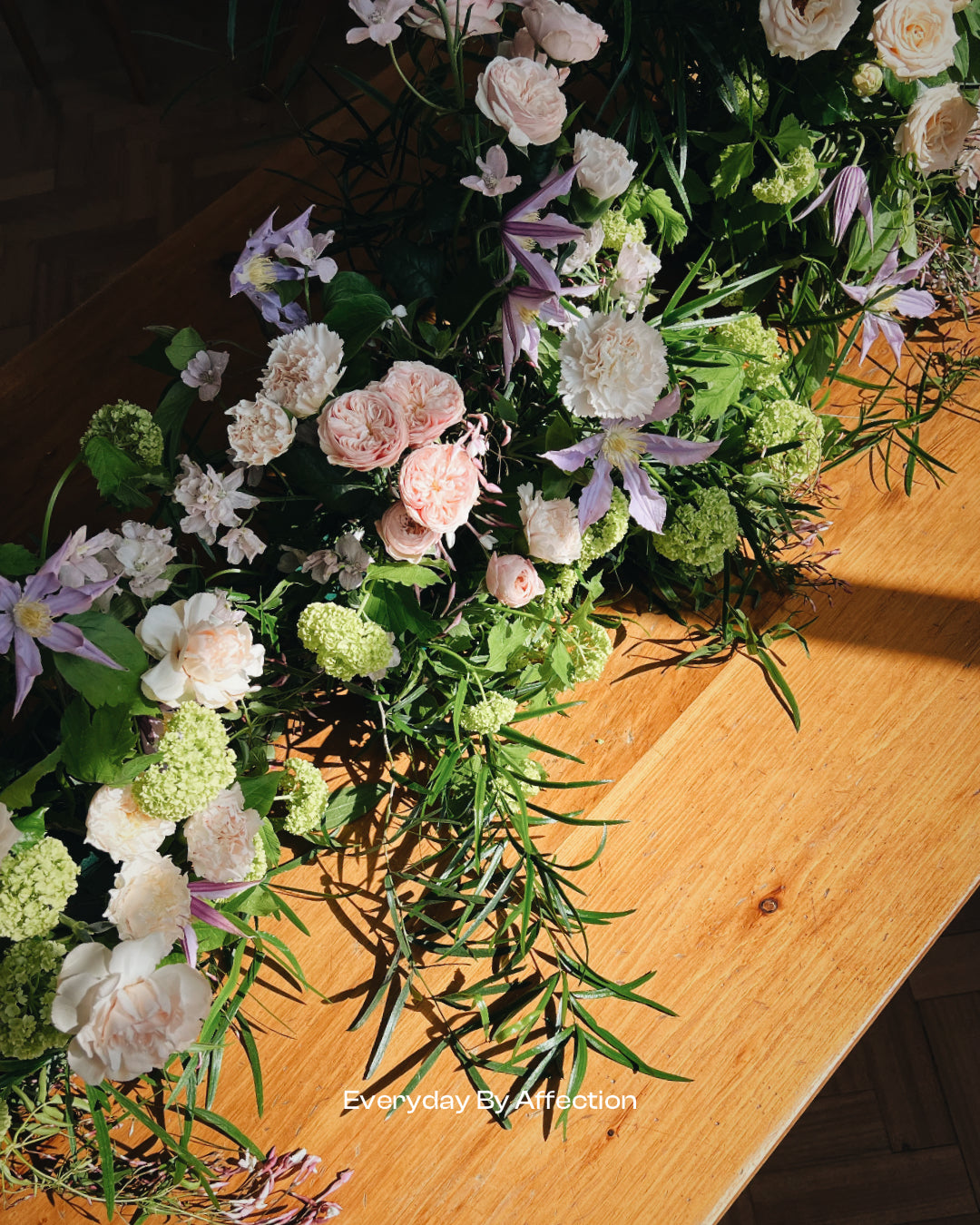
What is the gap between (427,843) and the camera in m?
1.00

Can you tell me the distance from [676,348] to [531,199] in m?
0.32

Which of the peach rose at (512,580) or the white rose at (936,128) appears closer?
the peach rose at (512,580)

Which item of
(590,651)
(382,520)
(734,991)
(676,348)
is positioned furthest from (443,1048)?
(676,348)

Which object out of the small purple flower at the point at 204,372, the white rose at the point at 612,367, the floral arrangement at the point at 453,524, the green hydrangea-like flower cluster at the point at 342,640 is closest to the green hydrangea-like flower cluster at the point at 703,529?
the floral arrangement at the point at 453,524

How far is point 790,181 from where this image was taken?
1061 mm

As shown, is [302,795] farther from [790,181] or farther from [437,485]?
[790,181]

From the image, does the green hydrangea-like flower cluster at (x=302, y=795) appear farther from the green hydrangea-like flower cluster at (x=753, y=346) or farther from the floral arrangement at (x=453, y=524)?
the green hydrangea-like flower cluster at (x=753, y=346)

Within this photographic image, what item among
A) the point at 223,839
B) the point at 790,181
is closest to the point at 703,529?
the point at 790,181

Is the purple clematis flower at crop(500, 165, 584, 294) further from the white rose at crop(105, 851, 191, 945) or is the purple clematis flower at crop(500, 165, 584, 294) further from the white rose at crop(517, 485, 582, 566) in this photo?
the white rose at crop(105, 851, 191, 945)

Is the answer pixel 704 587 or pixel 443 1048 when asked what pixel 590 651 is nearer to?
pixel 704 587

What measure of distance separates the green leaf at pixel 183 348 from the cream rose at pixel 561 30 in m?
0.39

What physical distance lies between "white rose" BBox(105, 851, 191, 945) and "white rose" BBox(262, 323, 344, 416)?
0.36 metres

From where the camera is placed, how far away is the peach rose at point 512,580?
85cm

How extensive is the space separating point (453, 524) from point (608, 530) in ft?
0.68
